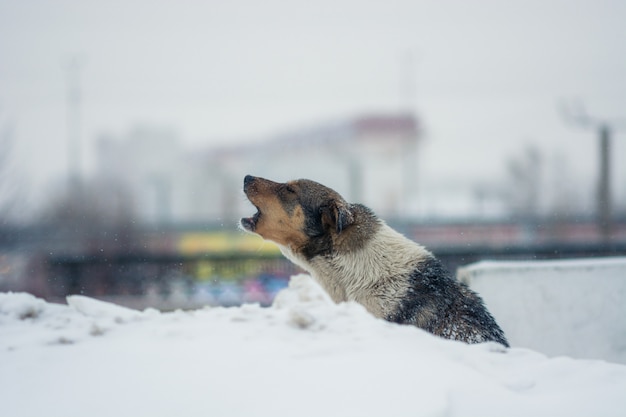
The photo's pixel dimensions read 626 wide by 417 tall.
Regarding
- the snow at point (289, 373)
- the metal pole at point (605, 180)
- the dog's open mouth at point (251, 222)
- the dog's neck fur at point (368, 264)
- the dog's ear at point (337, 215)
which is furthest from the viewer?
the metal pole at point (605, 180)

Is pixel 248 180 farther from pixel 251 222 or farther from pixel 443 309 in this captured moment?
pixel 443 309

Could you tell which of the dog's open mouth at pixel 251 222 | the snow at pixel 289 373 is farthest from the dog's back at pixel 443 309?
the dog's open mouth at pixel 251 222

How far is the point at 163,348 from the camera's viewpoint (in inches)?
116

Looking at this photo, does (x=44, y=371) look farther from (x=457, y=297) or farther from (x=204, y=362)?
(x=457, y=297)

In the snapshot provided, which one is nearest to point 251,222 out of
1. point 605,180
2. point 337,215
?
point 337,215

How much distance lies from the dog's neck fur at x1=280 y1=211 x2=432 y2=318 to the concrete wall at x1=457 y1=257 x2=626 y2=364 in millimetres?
1295

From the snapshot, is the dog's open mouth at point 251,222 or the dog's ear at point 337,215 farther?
the dog's open mouth at point 251,222

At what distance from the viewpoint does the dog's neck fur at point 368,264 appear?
4.29 m

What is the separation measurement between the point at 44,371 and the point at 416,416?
1.61 metres

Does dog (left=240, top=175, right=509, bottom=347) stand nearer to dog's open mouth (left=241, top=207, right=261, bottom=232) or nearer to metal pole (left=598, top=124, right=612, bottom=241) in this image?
dog's open mouth (left=241, top=207, right=261, bottom=232)

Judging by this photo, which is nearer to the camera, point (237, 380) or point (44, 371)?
point (237, 380)

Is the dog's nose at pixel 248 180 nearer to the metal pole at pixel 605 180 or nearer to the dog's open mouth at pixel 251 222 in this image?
the dog's open mouth at pixel 251 222

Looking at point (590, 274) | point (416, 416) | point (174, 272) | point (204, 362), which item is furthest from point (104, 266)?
point (416, 416)

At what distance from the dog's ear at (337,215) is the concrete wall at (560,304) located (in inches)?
59.5
